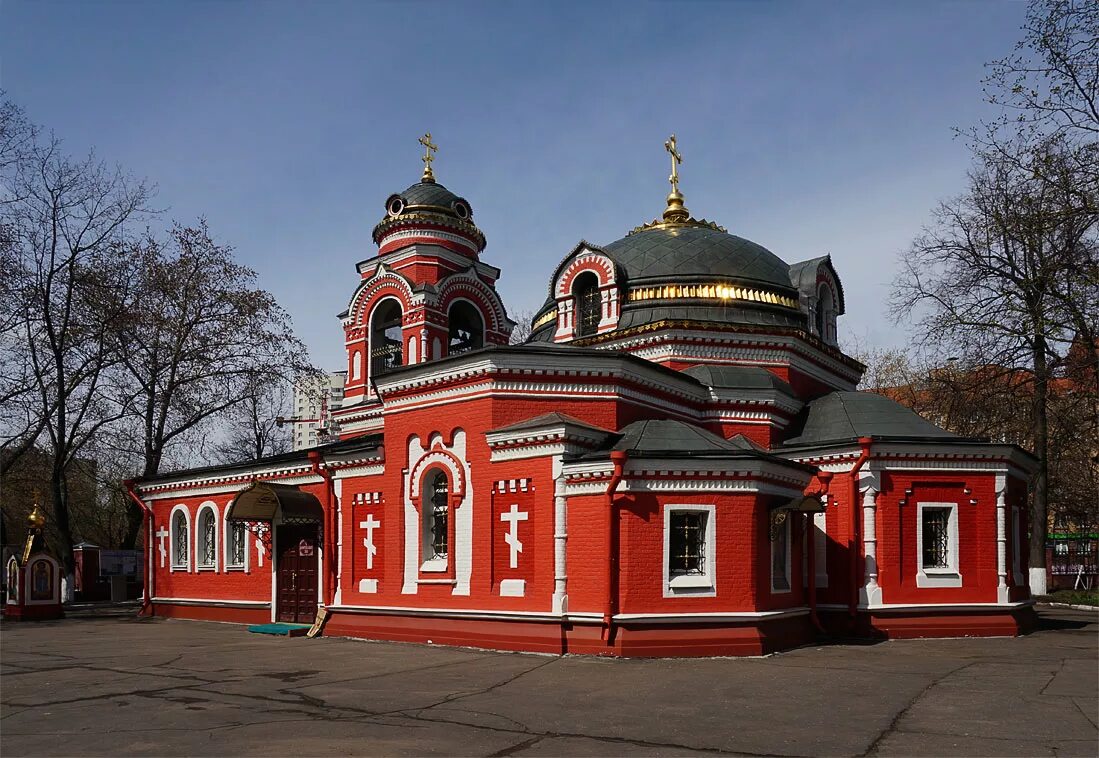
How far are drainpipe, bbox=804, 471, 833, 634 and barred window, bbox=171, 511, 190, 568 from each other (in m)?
14.7

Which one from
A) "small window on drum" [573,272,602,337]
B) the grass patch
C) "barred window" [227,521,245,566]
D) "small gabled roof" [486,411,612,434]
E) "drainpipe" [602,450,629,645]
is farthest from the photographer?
the grass patch

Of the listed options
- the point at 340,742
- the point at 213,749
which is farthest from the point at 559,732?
the point at 213,749

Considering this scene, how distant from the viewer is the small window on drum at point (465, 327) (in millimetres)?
23938

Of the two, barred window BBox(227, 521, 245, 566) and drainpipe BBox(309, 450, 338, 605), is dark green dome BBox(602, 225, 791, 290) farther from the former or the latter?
barred window BBox(227, 521, 245, 566)

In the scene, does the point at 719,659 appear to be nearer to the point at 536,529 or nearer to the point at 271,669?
the point at 536,529

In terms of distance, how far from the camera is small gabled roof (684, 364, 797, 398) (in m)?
19.8

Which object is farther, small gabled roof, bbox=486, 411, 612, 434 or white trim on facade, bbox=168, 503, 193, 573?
white trim on facade, bbox=168, 503, 193, 573

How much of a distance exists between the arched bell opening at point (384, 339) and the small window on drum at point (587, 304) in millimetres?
4520

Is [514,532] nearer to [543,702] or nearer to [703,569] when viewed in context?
[703,569]

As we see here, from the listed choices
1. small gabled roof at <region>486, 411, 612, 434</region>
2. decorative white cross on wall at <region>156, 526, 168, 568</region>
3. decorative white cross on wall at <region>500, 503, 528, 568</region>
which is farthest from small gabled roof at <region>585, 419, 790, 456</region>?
decorative white cross on wall at <region>156, 526, 168, 568</region>

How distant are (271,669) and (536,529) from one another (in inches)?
178

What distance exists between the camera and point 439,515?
1711cm

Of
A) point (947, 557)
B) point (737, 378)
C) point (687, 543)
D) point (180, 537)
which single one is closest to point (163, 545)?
point (180, 537)

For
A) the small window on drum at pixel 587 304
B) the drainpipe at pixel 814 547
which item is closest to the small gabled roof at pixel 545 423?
the drainpipe at pixel 814 547
